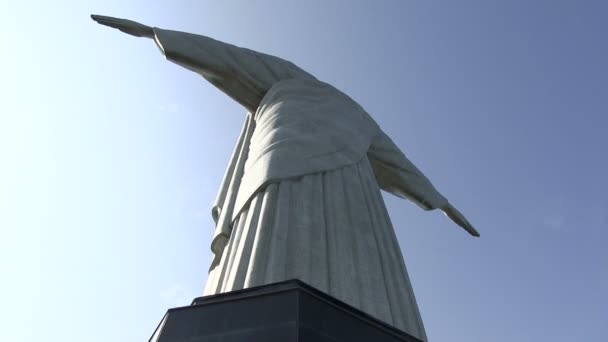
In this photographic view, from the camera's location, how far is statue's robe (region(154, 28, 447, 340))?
487 centimetres

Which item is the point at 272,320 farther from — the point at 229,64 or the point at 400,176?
the point at 229,64

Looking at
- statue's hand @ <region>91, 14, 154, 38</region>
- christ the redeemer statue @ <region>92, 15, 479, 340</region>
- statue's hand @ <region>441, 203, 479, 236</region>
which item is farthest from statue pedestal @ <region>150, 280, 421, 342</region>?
statue's hand @ <region>91, 14, 154, 38</region>

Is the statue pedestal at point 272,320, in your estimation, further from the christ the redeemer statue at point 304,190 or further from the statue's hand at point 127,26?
the statue's hand at point 127,26

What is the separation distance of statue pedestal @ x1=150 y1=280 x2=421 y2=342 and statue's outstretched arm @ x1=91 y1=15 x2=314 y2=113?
481 centimetres

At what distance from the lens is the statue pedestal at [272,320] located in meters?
3.46

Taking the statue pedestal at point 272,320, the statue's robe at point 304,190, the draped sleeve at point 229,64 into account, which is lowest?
the statue pedestal at point 272,320

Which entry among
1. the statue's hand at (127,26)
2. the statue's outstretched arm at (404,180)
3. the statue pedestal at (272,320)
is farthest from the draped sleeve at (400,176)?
the statue pedestal at (272,320)

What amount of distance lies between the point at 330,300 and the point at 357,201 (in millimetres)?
2469

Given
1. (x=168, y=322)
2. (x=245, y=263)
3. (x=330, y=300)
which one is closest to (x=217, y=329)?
(x=168, y=322)

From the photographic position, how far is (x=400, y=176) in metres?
8.48

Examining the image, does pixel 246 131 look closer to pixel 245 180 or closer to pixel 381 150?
pixel 381 150

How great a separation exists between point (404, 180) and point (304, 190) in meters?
2.98

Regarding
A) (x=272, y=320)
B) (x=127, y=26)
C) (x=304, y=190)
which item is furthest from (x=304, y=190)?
(x=127, y=26)

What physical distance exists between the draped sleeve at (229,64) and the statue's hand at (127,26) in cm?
14
